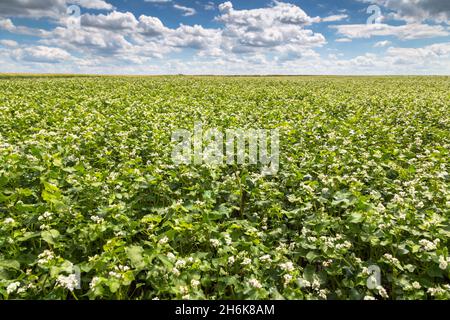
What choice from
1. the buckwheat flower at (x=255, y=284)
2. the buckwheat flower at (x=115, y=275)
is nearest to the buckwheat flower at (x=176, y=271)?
the buckwheat flower at (x=115, y=275)

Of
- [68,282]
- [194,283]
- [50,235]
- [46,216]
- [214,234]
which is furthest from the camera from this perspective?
[214,234]

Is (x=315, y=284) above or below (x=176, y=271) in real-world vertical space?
below

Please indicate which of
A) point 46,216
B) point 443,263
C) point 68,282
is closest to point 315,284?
point 443,263

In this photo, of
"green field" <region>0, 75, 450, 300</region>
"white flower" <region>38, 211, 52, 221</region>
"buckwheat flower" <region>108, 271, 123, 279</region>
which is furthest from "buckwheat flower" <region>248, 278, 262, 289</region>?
"white flower" <region>38, 211, 52, 221</region>

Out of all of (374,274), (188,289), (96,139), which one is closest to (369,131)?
(374,274)

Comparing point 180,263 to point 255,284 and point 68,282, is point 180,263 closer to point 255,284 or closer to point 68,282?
point 255,284

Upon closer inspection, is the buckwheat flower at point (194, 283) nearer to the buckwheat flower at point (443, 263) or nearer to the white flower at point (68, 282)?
the white flower at point (68, 282)

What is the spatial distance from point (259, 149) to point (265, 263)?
5.41 meters

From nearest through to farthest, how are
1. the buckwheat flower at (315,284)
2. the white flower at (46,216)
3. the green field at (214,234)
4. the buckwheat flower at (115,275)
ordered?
the buckwheat flower at (115,275), the green field at (214,234), the buckwheat flower at (315,284), the white flower at (46,216)

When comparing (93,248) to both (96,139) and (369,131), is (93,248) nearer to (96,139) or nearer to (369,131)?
(96,139)

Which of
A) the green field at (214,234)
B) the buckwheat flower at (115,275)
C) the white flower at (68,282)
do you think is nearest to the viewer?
the white flower at (68,282)

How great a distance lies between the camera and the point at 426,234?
4.50m

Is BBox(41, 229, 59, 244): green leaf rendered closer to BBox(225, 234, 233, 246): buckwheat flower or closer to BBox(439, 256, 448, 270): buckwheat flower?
BBox(225, 234, 233, 246): buckwheat flower

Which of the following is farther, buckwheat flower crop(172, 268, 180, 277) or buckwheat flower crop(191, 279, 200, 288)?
buckwheat flower crop(172, 268, 180, 277)
